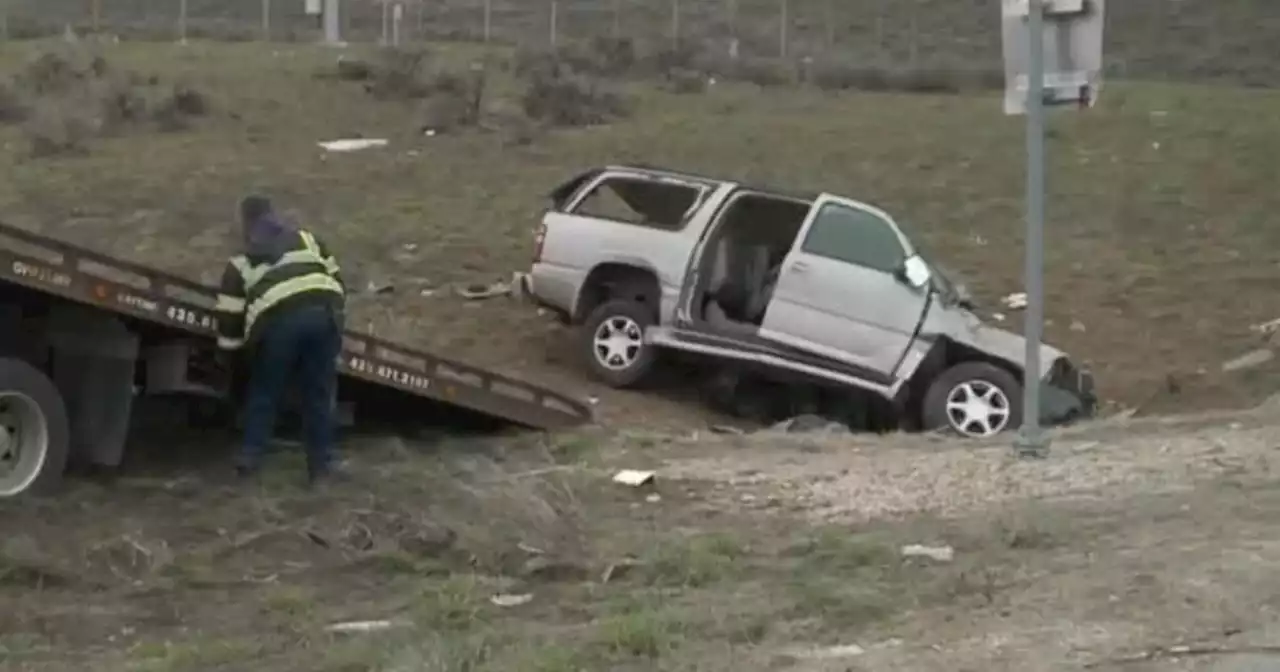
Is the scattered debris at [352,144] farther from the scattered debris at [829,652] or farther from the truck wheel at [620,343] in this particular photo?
the scattered debris at [829,652]

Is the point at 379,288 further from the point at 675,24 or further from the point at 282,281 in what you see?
the point at 675,24

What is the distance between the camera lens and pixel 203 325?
1050cm

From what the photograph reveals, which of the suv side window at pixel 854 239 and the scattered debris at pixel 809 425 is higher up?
the suv side window at pixel 854 239

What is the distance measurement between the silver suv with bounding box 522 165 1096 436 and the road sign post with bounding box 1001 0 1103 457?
3604 mm

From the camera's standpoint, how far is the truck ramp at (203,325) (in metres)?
9.65

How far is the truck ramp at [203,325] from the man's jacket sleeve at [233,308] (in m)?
0.12

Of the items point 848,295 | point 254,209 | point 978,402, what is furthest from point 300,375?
point 978,402

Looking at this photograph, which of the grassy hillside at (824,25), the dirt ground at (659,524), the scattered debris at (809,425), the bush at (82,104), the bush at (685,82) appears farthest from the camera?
the grassy hillside at (824,25)

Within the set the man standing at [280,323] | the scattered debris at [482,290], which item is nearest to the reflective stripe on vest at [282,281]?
the man standing at [280,323]

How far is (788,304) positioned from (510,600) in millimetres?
6776

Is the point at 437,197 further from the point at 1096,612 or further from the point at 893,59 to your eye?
the point at 893,59

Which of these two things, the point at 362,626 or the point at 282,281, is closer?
the point at 362,626

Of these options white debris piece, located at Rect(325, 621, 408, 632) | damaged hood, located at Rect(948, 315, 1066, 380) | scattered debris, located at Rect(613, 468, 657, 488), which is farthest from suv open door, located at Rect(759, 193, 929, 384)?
white debris piece, located at Rect(325, 621, 408, 632)

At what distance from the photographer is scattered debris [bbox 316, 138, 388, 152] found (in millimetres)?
24938
